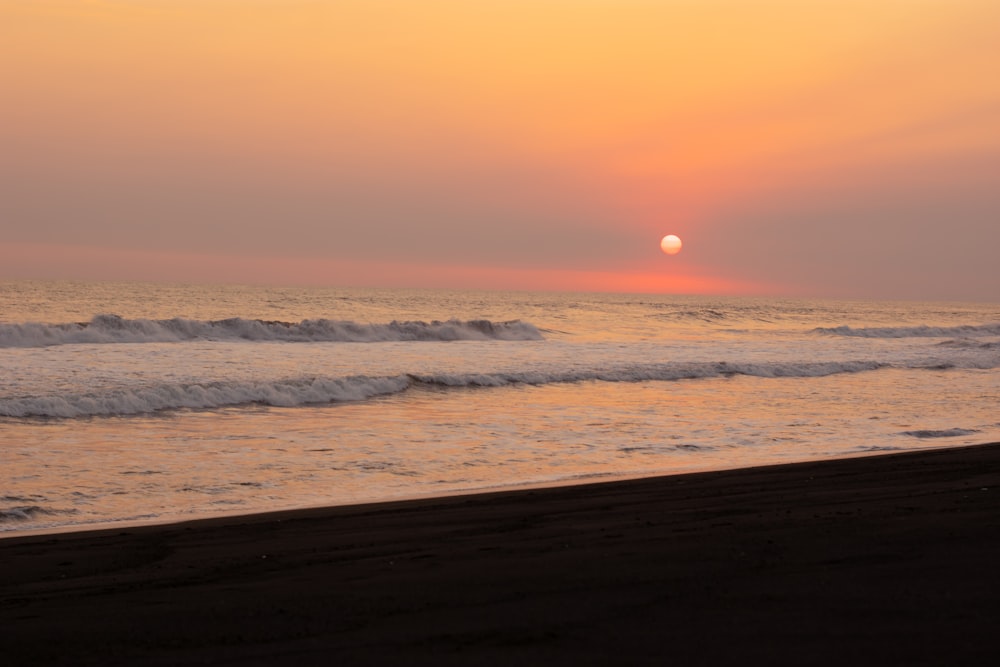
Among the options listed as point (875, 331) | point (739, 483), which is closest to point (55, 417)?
point (739, 483)

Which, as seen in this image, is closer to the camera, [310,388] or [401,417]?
[401,417]

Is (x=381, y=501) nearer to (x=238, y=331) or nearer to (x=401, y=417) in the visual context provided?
(x=401, y=417)

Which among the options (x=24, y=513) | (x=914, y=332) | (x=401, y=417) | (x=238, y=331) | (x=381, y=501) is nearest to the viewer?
(x=24, y=513)

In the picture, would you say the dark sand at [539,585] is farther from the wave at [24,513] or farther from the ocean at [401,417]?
the ocean at [401,417]

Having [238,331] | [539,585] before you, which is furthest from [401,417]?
[238,331]

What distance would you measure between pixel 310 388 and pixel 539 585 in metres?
14.7

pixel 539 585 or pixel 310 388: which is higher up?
pixel 539 585

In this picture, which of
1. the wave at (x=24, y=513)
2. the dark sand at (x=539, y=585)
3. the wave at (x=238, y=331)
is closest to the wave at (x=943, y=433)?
the dark sand at (x=539, y=585)

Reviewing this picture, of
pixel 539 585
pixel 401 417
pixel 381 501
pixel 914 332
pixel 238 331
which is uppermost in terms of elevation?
pixel 539 585

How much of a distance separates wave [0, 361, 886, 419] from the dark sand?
871 cm

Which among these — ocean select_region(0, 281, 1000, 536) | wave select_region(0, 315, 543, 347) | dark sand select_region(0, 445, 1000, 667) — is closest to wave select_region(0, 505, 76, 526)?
ocean select_region(0, 281, 1000, 536)

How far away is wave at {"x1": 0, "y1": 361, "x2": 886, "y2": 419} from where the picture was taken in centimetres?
1551

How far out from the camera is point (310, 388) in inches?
748

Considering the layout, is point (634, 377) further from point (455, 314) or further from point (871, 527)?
point (455, 314)
